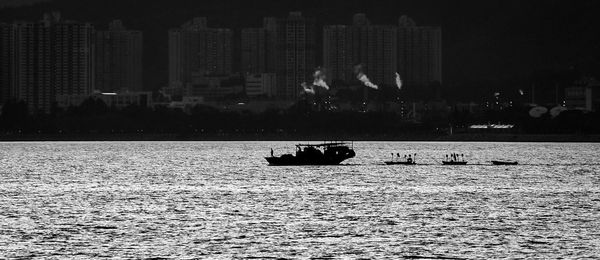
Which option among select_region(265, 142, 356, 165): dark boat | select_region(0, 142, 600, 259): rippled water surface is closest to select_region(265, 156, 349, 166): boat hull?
select_region(265, 142, 356, 165): dark boat

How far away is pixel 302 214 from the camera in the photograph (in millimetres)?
87500

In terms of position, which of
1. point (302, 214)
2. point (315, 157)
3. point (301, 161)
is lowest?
point (302, 214)

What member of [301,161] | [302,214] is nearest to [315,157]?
[301,161]

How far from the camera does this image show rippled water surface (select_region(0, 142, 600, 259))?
69500mm

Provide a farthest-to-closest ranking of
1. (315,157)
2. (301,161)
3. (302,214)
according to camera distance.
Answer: (315,157)
(301,161)
(302,214)

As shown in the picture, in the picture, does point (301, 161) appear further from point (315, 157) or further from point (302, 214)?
point (302, 214)

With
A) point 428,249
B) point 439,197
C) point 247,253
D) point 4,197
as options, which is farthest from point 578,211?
point 4,197

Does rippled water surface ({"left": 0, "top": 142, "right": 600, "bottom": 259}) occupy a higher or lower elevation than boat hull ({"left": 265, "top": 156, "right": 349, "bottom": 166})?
lower

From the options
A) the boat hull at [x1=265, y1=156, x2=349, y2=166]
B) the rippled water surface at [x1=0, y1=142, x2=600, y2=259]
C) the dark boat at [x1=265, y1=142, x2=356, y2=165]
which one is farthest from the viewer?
the boat hull at [x1=265, y1=156, x2=349, y2=166]

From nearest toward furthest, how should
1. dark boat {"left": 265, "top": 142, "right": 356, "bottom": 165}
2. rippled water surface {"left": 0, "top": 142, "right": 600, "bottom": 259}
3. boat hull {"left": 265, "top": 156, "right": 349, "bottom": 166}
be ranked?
rippled water surface {"left": 0, "top": 142, "right": 600, "bottom": 259} < dark boat {"left": 265, "top": 142, "right": 356, "bottom": 165} < boat hull {"left": 265, "top": 156, "right": 349, "bottom": 166}

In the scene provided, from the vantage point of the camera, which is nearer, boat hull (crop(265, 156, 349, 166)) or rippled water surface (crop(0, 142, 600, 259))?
rippled water surface (crop(0, 142, 600, 259))

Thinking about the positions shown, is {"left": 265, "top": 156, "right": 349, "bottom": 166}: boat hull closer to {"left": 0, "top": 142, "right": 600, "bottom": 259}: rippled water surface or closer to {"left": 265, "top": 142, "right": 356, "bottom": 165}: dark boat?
{"left": 265, "top": 142, "right": 356, "bottom": 165}: dark boat

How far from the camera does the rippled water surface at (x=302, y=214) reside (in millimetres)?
69500

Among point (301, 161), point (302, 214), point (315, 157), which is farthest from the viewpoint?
point (315, 157)
